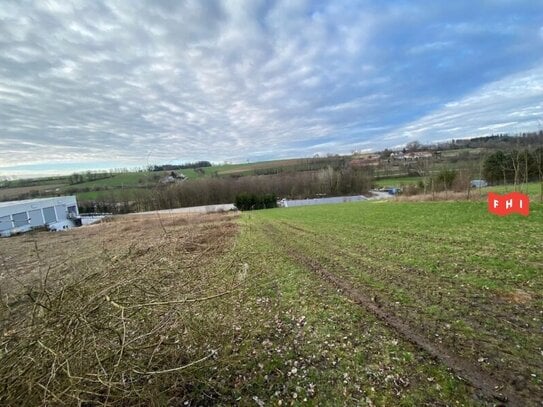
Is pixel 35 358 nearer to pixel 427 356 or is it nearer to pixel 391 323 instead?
pixel 427 356

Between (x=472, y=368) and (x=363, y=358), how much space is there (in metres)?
1.47

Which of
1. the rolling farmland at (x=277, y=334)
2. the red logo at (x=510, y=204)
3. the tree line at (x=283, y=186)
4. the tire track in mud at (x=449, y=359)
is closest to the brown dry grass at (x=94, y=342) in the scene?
the rolling farmland at (x=277, y=334)

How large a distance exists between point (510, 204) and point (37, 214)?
211 feet

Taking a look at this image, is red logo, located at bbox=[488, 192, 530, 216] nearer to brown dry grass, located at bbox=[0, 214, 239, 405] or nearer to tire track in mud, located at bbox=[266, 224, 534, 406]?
tire track in mud, located at bbox=[266, 224, 534, 406]

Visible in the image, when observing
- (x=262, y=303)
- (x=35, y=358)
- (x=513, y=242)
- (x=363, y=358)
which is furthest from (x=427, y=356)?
(x=513, y=242)

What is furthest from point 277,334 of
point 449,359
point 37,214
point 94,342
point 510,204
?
point 37,214

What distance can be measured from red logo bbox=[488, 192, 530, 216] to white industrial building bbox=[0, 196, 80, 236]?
4621cm

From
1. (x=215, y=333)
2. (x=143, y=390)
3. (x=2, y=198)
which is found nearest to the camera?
(x=143, y=390)

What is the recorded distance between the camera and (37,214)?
47812mm

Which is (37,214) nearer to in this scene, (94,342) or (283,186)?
(283,186)

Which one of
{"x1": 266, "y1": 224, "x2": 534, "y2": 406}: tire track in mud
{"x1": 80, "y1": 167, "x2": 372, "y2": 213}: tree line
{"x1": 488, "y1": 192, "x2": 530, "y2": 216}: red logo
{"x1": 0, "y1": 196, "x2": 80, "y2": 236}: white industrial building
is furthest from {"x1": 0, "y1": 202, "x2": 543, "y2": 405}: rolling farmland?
{"x1": 80, "y1": 167, "x2": 372, "y2": 213}: tree line

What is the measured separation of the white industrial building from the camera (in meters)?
41.3

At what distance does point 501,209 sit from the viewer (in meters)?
14.7

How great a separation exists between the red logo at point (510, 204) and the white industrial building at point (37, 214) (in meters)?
46.2
